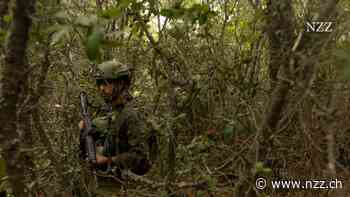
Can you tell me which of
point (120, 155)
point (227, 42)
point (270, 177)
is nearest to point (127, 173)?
point (120, 155)

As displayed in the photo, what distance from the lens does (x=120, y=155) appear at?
299 centimetres

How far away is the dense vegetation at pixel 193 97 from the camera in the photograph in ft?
5.65

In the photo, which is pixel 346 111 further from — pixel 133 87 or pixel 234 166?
pixel 133 87

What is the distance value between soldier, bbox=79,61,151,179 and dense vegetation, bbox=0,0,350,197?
0.14 metres

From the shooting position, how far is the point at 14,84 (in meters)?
1.66

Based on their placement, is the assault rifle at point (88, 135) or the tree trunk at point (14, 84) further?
the assault rifle at point (88, 135)

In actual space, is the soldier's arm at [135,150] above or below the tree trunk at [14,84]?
below

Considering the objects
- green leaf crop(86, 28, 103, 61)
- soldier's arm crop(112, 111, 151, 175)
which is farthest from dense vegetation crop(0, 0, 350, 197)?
soldier's arm crop(112, 111, 151, 175)

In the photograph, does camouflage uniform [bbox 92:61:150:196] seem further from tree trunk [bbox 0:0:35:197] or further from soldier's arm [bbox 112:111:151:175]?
tree trunk [bbox 0:0:35:197]

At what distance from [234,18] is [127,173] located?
234 centimetres

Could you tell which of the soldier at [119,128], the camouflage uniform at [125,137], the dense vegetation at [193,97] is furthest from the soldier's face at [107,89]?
the dense vegetation at [193,97]

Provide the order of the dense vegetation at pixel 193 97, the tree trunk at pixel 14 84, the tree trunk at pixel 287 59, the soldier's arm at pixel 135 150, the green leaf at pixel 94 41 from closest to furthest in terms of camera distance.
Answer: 1. the green leaf at pixel 94 41
2. the tree trunk at pixel 14 84
3. the dense vegetation at pixel 193 97
4. the tree trunk at pixel 287 59
5. the soldier's arm at pixel 135 150

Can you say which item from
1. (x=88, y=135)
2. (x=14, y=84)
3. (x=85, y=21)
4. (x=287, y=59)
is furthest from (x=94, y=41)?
(x=88, y=135)

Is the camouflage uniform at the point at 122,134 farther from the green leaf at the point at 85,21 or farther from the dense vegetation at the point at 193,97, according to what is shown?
the green leaf at the point at 85,21
